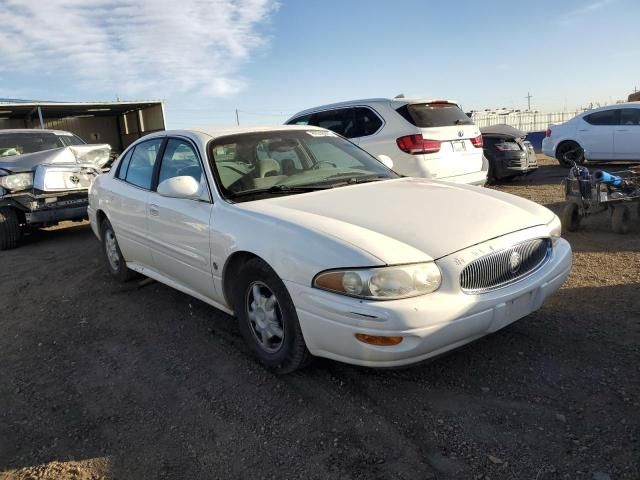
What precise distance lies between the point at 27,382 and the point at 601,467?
327cm

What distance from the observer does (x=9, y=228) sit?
291 inches

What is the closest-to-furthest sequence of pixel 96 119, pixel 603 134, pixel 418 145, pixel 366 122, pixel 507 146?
pixel 418 145 < pixel 366 122 < pixel 507 146 < pixel 603 134 < pixel 96 119

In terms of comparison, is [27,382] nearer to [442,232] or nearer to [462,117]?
[442,232]

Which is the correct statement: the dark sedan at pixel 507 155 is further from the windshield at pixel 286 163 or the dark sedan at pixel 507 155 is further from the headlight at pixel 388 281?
the headlight at pixel 388 281

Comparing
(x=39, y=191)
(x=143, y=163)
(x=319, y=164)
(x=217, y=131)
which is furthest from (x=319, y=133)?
(x=39, y=191)

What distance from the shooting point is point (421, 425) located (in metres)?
2.55

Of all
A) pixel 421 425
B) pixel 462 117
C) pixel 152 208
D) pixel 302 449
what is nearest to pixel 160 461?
pixel 302 449

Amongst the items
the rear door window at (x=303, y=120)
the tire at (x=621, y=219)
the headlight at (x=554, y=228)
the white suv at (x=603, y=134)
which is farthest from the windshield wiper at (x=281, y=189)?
the white suv at (x=603, y=134)

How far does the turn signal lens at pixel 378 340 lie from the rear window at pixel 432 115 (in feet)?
15.0

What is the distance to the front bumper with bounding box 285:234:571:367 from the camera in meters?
2.48

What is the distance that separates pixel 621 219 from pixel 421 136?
2.49 m

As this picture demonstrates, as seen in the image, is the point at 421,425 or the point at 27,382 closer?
the point at 421,425

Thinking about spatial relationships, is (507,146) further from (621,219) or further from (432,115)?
(621,219)

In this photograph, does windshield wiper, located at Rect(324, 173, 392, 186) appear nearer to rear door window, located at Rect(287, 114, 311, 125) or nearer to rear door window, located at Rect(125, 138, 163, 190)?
rear door window, located at Rect(125, 138, 163, 190)
